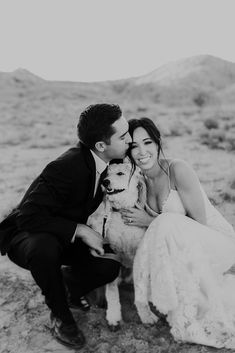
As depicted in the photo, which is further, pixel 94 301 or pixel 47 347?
pixel 94 301

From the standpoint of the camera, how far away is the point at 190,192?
3430 millimetres

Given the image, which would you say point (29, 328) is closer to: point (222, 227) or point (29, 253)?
point (29, 253)

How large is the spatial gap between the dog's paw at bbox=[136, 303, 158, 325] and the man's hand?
20.0 inches

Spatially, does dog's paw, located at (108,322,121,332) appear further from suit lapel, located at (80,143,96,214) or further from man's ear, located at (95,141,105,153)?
man's ear, located at (95,141,105,153)

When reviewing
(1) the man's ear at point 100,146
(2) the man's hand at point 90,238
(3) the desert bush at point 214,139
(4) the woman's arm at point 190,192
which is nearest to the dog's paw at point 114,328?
(2) the man's hand at point 90,238

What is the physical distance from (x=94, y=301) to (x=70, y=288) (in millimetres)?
256

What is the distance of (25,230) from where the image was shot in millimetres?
3289

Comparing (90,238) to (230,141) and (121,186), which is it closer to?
(121,186)

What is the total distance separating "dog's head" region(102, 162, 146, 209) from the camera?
337 cm

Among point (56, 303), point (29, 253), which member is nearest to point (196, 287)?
point (56, 303)

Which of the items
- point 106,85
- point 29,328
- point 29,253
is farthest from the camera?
point 106,85

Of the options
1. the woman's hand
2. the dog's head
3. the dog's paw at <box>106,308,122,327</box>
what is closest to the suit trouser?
the dog's paw at <box>106,308,122,327</box>

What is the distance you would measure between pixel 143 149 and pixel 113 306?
4.15 feet

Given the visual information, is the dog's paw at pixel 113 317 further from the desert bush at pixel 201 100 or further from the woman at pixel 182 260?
the desert bush at pixel 201 100
